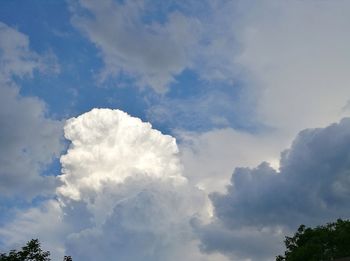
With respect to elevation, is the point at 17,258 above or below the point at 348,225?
below

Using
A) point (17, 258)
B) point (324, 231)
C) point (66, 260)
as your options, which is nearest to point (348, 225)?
point (324, 231)

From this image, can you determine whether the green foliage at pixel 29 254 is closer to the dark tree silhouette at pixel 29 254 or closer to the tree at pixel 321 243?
the dark tree silhouette at pixel 29 254

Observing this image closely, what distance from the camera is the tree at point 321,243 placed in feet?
293

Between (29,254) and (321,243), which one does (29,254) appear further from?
(321,243)

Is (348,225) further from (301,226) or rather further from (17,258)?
(17,258)

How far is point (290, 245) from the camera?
9806 centimetres

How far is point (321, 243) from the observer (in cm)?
9238

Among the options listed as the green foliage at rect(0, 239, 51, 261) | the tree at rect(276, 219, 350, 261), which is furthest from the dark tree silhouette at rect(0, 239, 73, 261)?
the tree at rect(276, 219, 350, 261)

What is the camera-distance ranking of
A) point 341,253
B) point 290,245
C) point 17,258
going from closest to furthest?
point 17,258
point 341,253
point 290,245

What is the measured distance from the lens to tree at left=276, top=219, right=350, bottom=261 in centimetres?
8925

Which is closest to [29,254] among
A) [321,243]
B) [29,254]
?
[29,254]

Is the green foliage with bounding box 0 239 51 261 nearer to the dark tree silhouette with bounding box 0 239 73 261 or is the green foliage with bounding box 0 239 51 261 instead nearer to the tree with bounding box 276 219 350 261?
the dark tree silhouette with bounding box 0 239 73 261

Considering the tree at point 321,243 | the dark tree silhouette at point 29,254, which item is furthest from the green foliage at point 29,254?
the tree at point 321,243

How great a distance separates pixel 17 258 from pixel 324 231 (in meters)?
57.3
